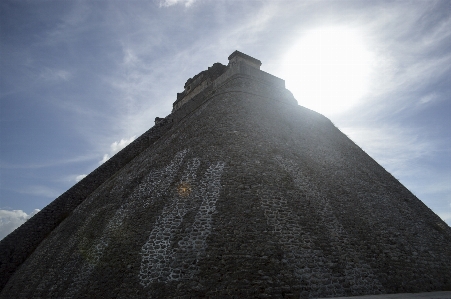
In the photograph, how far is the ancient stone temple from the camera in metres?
8.35

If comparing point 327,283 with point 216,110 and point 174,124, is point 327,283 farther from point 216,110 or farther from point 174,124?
point 174,124

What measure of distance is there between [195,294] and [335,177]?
905 centimetres

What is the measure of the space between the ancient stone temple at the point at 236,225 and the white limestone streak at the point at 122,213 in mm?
55

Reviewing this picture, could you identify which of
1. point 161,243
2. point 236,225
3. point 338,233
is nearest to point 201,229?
point 236,225

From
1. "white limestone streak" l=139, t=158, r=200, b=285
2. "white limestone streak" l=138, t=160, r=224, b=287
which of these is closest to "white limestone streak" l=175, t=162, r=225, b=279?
"white limestone streak" l=138, t=160, r=224, b=287

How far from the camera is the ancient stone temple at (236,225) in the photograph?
27.4 ft

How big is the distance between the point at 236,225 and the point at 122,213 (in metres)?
4.91

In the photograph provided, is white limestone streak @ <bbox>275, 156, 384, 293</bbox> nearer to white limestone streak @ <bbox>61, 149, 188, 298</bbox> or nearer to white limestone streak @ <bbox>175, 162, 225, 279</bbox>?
white limestone streak @ <bbox>175, 162, 225, 279</bbox>

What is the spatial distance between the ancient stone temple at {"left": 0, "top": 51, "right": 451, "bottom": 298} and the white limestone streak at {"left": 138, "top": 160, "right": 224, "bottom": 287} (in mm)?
39

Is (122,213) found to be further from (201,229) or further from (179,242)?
(201,229)

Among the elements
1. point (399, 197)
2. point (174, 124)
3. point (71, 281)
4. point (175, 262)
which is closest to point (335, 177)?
point (399, 197)

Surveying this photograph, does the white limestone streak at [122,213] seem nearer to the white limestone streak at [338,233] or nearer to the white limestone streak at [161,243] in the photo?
the white limestone streak at [161,243]

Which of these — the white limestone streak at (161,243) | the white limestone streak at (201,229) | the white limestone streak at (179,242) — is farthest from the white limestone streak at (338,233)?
Result: the white limestone streak at (161,243)

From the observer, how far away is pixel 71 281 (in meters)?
9.69
